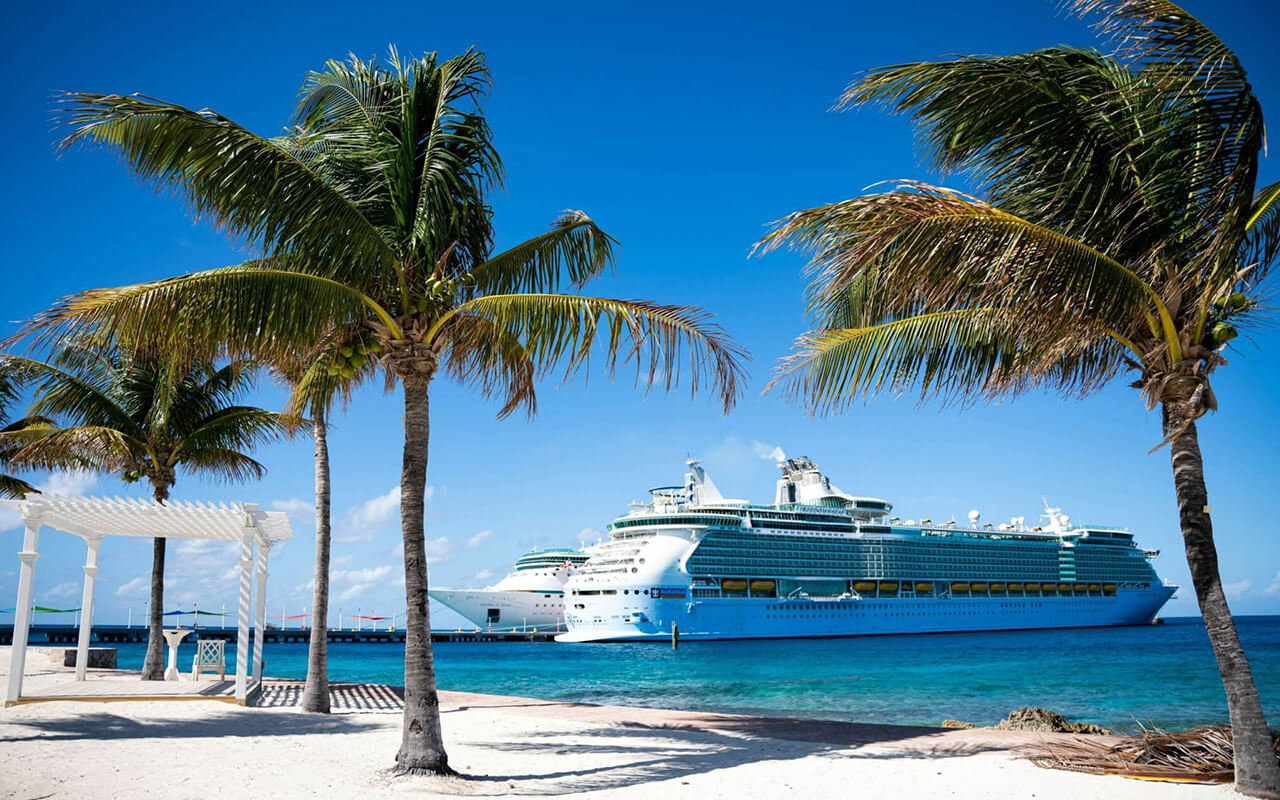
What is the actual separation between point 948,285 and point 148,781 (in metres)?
7.21

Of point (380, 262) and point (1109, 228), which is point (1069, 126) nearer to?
point (1109, 228)

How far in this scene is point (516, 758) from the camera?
817cm

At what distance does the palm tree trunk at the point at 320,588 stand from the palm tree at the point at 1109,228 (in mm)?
7439

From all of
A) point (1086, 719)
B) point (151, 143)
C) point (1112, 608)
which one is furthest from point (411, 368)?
point (1112, 608)

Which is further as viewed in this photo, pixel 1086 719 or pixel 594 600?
pixel 594 600

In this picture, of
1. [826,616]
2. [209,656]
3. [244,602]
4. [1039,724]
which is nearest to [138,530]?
[244,602]

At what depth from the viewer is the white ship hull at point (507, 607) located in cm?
7069

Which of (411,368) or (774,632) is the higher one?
(411,368)

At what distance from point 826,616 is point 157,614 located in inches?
2009

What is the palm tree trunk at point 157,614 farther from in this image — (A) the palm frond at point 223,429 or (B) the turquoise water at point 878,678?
(B) the turquoise water at point 878,678

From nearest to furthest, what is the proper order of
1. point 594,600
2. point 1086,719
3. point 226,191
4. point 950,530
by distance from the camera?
1. point 226,191
2. point 1086,719
3. point 594,600
4. point 950,530

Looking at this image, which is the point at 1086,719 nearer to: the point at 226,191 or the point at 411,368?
the point at 411,368

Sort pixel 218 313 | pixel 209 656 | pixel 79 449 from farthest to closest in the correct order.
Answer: pixel 209 656, pixel 79 449, pixel 218 313

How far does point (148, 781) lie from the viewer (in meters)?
6.52
